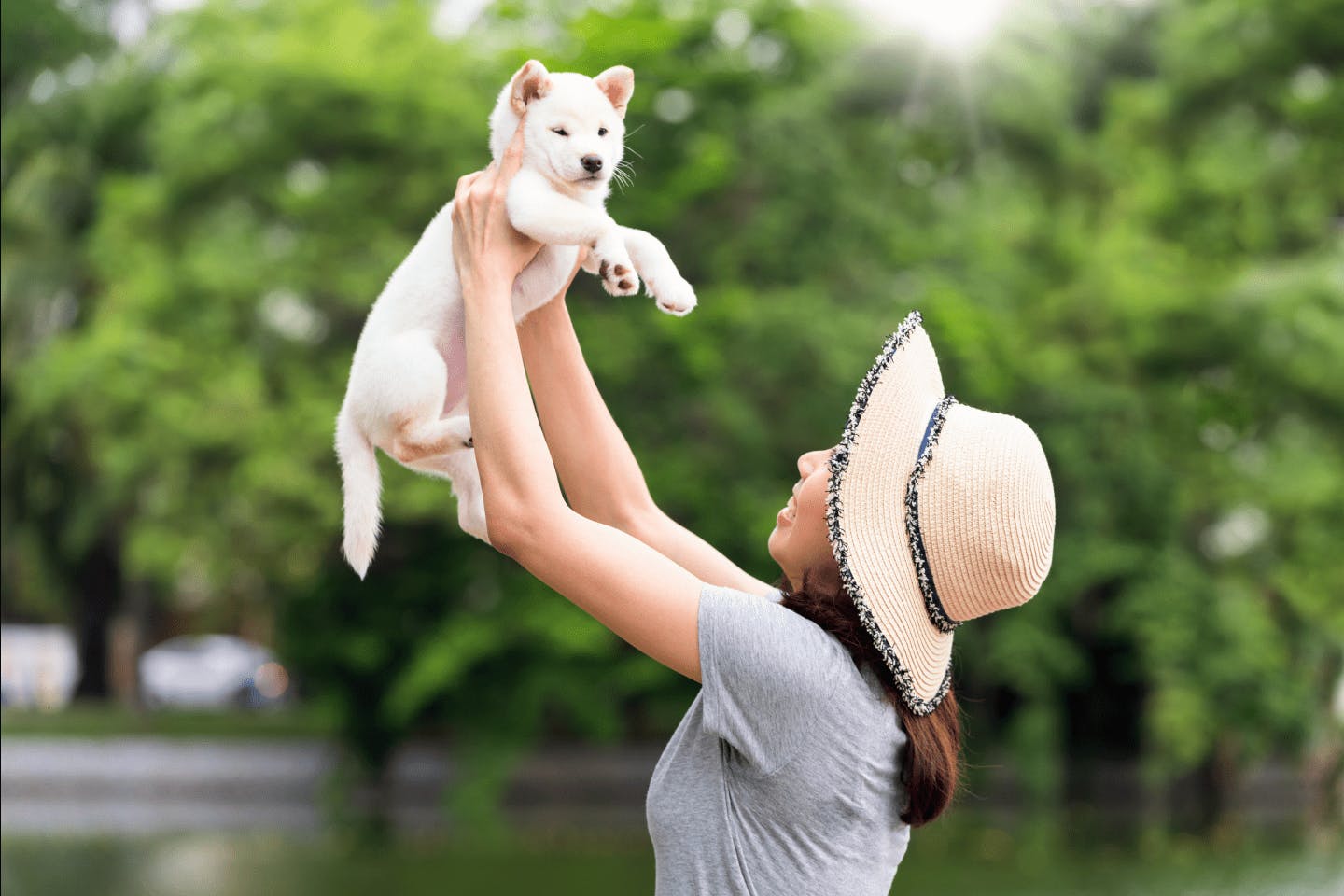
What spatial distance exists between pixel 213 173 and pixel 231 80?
47.8 inches

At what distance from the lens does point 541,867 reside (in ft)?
46.6

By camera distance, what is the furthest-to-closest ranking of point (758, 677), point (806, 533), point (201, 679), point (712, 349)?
point (201, 679), point (712, 349), point (806, 533), point (758, 677)

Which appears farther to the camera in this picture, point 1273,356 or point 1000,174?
point 1000,174

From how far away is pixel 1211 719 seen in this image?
57.1ft

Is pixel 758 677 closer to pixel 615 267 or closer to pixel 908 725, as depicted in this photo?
pixel 908 725

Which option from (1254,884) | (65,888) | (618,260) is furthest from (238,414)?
(618,260)

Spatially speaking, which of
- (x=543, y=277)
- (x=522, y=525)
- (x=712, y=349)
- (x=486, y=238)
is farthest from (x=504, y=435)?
Answer: (x=712, y=349)

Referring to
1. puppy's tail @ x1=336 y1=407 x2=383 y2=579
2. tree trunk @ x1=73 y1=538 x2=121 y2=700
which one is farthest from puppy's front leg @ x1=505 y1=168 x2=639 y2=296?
tree trunk @ x1=73 y1=538 x2=121 y2=700

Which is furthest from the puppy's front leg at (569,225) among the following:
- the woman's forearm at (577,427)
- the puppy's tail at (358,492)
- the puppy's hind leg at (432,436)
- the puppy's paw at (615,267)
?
the puppy's tail at (358,492)

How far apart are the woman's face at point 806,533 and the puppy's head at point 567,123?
45cm

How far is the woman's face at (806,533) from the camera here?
192 cm

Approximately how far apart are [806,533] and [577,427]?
36 centimetres

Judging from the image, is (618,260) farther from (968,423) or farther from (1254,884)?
(1254,884)

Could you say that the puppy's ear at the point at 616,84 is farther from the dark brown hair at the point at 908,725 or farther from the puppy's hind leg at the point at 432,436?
the dark brown hair at the point at 908,725
